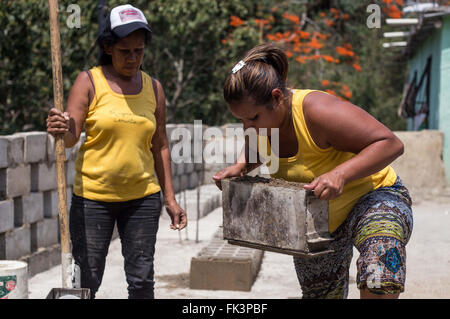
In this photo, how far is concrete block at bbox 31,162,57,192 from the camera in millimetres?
5594

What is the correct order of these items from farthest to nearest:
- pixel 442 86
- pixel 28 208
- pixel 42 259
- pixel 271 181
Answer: pixel 442 86, pixel 42 259, pixel 28 208, pixel 271 181

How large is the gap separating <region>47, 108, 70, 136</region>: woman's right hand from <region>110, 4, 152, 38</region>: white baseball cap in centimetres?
48

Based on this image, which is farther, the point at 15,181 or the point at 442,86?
the point at 442,86

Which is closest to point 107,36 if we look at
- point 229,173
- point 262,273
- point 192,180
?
point 229,173

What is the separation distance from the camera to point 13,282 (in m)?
3.03

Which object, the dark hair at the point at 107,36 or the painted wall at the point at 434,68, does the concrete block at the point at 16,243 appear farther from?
the painted wall at the point at 434,68

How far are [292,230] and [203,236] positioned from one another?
5.02 m

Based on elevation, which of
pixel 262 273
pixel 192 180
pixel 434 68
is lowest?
pixel 262 273

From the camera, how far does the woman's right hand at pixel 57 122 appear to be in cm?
313

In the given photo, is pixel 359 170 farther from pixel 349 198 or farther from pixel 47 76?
pixel 47 76

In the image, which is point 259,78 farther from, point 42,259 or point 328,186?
point 42,259

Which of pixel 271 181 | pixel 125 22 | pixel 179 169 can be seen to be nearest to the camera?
pixel 271 181

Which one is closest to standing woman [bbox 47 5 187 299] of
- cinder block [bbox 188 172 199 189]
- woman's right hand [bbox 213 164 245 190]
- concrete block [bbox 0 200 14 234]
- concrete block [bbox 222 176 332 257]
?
woman's right hand [bbox 213 164 245 190]

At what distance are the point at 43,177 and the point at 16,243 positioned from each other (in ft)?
2.25
